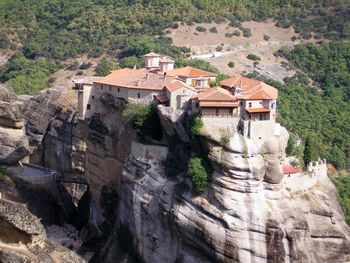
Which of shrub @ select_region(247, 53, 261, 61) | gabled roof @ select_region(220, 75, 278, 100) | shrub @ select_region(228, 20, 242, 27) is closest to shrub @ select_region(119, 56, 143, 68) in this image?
shrub @ select_region(247, 53, 261, 61)

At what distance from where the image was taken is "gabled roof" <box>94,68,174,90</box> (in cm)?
4527

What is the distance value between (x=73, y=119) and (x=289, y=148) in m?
20.8

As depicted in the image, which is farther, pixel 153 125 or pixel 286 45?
pixel 286 45

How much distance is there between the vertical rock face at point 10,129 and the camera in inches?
2011

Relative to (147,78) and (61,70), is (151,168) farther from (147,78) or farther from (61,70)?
(61,70)

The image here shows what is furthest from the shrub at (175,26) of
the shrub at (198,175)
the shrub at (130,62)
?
the shrub at (198,175)

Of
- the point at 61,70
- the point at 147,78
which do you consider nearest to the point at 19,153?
the point at 147,78

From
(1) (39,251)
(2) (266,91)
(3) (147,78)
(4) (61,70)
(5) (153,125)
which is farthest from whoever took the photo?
(4) (61,70)

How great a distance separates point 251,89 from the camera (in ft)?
133

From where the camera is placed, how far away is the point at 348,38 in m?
104

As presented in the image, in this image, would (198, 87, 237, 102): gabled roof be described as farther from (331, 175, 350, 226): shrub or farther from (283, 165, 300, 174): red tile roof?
(331, 175, 350, 226): shrub

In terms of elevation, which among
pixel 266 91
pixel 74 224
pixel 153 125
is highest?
pixel 266 91

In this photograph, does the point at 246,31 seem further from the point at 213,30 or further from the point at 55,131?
the point at 55,131

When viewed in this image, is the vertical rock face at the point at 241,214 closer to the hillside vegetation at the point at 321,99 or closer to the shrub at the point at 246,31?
the hillside vegetation at the point at 321,99
